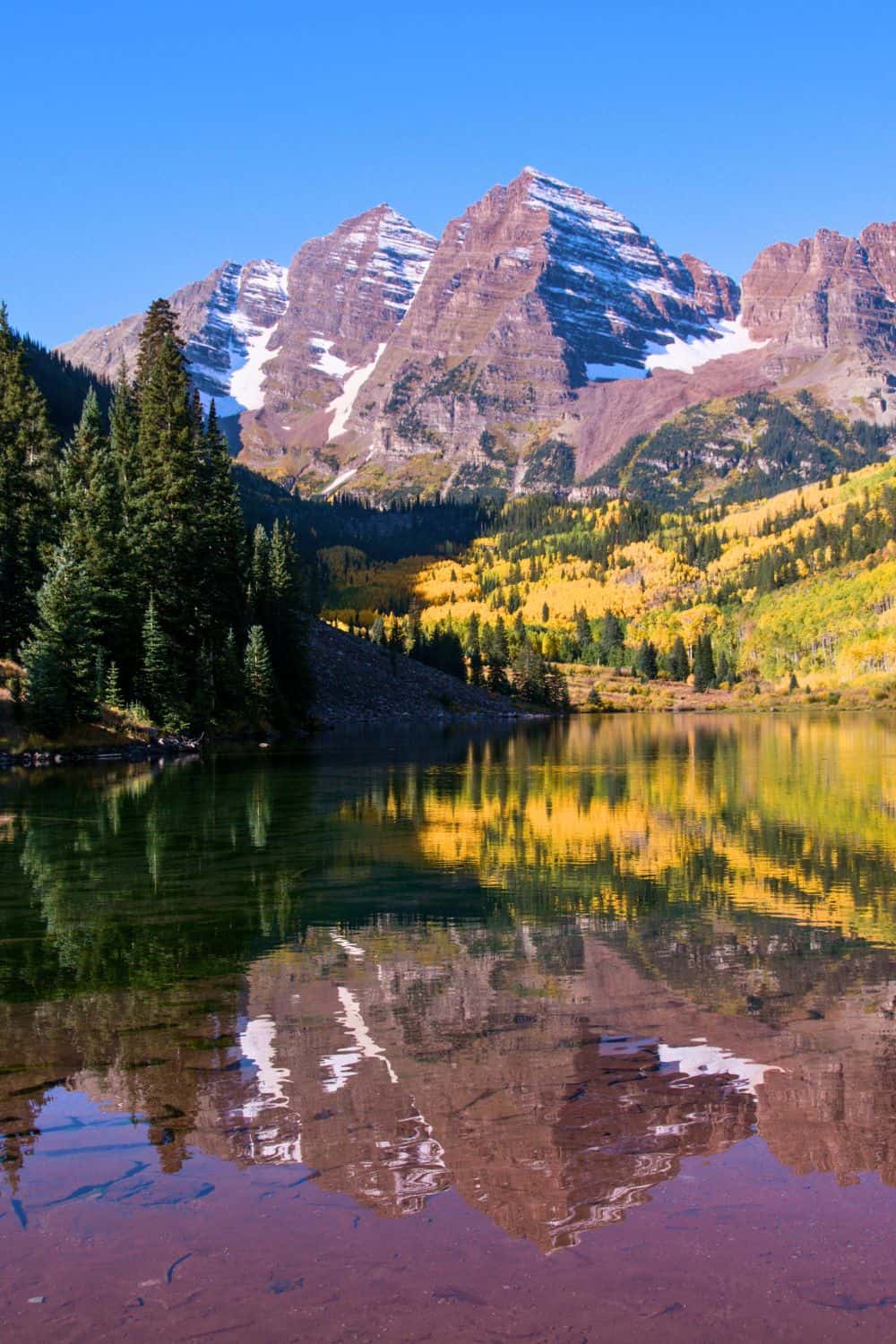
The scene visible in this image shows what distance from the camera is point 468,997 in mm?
17500

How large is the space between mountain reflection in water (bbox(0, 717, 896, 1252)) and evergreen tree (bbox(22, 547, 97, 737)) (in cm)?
3131

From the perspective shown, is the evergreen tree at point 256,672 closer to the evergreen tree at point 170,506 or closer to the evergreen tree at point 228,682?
the evergreen tree at point 228,682

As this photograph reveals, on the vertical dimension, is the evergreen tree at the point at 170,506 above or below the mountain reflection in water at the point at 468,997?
above

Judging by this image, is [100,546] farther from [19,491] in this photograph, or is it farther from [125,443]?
[125,443]

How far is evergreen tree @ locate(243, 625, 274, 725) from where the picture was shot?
9919cm

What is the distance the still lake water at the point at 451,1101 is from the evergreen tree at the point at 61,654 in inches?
1689

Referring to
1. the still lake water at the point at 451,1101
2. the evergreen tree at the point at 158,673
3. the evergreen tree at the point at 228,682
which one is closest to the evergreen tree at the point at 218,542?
the evergreen tree at the point at 228,682

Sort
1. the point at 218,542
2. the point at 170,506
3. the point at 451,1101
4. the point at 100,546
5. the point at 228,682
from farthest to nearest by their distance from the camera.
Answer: the point at 228,682
the point at 218,542
the point at 170,506
the point at 100,546
the point at 451,1101

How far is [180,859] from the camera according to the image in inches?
1315

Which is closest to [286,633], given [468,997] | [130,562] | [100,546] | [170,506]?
[170,506]

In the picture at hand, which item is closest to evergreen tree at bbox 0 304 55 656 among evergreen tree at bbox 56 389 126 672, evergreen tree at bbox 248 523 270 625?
evergreen tree at bbox 56 389 126 672

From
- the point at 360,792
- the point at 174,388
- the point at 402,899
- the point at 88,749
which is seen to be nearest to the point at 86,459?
the point at 174,388

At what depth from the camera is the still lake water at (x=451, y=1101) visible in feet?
29.5

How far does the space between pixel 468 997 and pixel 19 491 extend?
77.5 metres
